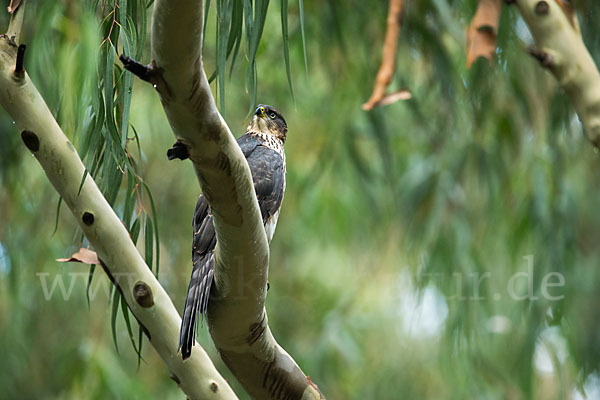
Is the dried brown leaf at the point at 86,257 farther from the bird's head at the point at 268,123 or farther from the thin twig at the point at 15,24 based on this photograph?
the bird's head at the point at 268,123

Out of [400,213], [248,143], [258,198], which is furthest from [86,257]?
[400,213]

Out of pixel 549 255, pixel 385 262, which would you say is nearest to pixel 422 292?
pixel 549 255

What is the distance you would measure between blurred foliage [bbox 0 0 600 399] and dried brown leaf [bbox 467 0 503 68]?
1.95 ft

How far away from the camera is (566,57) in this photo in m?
2.54

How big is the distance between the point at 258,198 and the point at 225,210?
1140 millimetres

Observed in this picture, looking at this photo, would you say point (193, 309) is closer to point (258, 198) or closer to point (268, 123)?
point (258, 198)

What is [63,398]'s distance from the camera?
4.17m

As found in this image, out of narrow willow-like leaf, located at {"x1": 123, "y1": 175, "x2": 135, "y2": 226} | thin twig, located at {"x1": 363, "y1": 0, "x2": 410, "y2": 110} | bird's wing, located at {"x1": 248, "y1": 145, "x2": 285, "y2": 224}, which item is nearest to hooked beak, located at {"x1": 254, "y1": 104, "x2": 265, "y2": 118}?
bird's wing, located at {"x1": 248, "y1": 145, "x2": 285, "y2": 224}

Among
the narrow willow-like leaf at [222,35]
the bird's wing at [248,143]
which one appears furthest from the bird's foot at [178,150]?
the bird's wing at [248,143]

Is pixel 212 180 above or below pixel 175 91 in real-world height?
below

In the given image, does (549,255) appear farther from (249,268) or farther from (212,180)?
(212,180)

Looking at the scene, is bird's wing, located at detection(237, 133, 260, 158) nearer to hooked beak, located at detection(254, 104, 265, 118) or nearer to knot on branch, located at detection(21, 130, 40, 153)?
hooked beak, located at detection(254, 104, 265, 118)

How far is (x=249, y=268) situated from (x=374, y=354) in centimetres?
377

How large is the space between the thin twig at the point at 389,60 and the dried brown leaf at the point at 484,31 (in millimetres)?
237
